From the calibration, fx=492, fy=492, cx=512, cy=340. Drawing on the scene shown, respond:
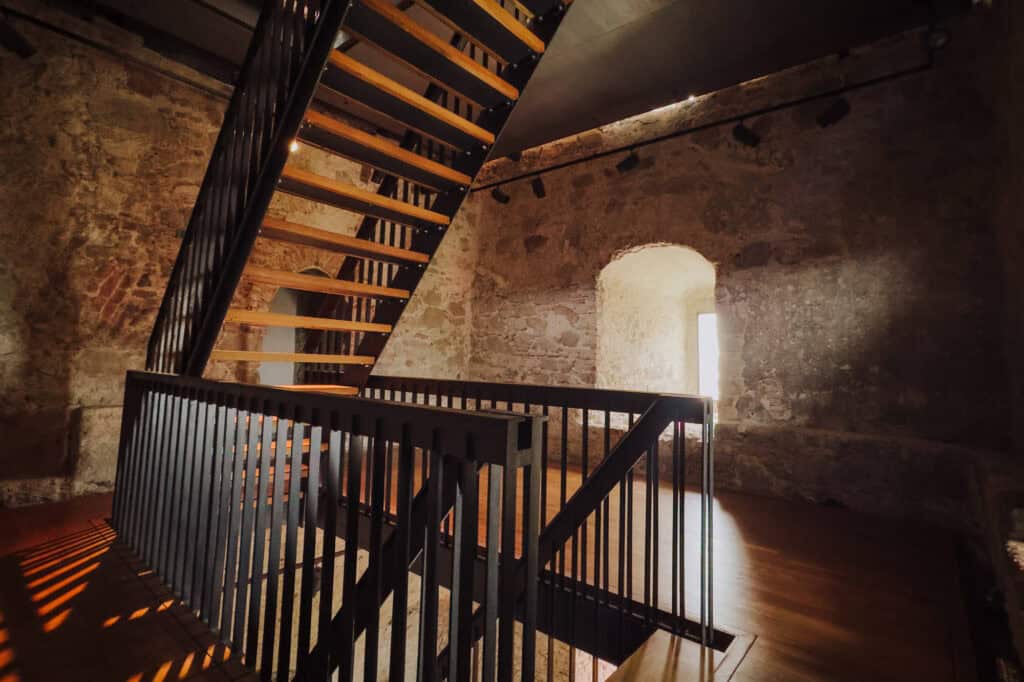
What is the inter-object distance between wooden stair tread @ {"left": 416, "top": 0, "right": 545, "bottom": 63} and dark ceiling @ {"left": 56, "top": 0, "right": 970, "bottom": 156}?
105cm

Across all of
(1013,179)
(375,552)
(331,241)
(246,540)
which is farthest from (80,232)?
(1013,179)

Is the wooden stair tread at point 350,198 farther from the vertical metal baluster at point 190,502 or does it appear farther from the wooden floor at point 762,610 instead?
the wooden floor at point 762,610

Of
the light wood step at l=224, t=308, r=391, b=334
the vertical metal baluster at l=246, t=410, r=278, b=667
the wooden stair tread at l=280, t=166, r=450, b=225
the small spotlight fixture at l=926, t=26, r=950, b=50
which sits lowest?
the vertical metal baluster at l=246, t=410, r=278, b=667

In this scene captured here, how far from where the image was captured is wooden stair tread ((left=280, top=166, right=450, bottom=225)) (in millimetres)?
2434

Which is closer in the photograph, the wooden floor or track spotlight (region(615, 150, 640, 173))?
the wooden floor

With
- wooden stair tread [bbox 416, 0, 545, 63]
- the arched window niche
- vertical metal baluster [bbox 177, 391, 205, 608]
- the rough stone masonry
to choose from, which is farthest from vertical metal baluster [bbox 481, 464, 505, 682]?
the arched window niche

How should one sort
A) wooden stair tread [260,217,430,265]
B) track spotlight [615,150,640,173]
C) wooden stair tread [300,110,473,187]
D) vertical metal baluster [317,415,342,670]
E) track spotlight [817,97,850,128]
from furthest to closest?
track spotlight [615,150,640,173]
track spotlight [817,97,850,128]
wooden stair tread [260,217,430,265]
wooden stair tread [300,110,473,187]
vertical metal baluster [317,415,342,670]

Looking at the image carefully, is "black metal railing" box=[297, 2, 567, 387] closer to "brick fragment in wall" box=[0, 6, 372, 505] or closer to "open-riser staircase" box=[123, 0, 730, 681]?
"open-riser staircase" box=[123, 0, 730, 681]

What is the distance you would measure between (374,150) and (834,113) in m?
3.73

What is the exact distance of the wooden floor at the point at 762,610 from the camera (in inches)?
69.3

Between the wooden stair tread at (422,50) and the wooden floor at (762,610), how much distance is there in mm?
2684

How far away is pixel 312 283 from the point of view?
279 cm

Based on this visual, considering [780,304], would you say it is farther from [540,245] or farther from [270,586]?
[270,586]

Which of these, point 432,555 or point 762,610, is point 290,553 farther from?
point 762,610
